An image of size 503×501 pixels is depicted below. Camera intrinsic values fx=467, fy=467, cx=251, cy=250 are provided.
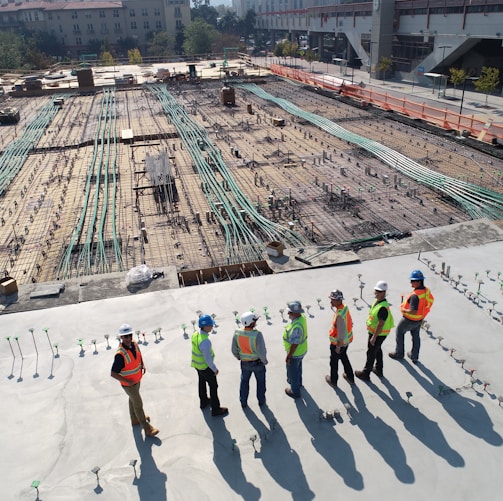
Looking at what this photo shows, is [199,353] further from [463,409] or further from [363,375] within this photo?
[463,409]

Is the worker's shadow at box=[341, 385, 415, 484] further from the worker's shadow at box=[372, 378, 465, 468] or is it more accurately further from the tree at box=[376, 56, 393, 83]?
the tree at box=[376, 56, 393, 83]

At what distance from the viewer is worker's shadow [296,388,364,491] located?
15.4 feet

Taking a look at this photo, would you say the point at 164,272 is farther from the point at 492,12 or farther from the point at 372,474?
the point at 492,12

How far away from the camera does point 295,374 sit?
18.0 feet

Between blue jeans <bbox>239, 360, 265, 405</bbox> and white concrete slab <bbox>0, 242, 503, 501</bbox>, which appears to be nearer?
white concrete slab <bbox>0, 242, 503, 501</bbox>

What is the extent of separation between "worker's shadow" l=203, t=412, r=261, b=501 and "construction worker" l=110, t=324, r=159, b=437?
2.45ft

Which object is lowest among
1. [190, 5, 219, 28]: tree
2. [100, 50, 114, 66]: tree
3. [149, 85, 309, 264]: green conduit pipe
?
[149, 85, 309, 264]: green conduit pipe

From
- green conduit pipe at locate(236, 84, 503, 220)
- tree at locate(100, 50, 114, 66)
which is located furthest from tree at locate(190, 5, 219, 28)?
green conduit pipe at locate(236, 84, 503, 220)

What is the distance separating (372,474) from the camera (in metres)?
4.69

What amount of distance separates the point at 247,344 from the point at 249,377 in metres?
0.51

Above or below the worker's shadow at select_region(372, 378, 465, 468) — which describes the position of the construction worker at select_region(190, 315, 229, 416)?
above

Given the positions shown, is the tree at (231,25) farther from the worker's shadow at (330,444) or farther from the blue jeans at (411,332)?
the worker's shadow at (330,444)

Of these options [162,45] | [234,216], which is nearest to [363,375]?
[234,216]

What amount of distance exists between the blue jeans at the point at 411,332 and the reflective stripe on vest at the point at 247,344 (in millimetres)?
2053
